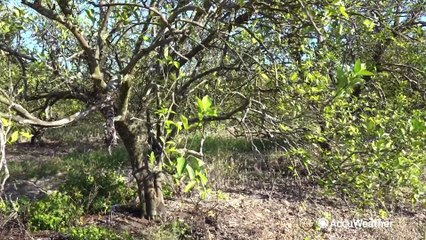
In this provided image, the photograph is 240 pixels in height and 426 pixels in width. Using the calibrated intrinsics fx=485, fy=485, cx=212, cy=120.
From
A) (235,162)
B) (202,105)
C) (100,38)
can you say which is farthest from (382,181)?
(235,162)

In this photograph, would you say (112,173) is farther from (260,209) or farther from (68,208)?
(260,209)

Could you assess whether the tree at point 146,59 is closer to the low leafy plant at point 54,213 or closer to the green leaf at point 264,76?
the green leaf at point 264,76

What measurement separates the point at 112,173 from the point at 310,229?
252 centimetres

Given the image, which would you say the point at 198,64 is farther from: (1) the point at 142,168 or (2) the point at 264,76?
(2) the point at 264,76

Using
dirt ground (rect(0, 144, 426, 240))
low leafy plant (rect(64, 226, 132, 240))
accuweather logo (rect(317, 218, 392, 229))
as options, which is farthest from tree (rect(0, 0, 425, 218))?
accuweather logo (rect(317, 218, 392, 229))

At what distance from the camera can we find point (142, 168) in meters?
4.88

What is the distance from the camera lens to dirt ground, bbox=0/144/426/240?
526 cm

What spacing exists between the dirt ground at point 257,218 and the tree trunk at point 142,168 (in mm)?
152

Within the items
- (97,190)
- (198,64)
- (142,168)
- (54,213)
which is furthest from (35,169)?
(198,64)

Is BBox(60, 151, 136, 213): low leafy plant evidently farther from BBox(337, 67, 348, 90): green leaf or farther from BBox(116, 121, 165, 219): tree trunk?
BBox(337, 67, 348, 90): green leaf

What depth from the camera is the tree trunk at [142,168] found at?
4.87 meters

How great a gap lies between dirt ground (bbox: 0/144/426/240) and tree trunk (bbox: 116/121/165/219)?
152mm

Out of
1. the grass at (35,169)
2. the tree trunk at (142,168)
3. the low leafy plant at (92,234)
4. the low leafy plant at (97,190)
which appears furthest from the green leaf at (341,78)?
the grass at (35,169)

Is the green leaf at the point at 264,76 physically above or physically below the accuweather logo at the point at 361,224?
above
